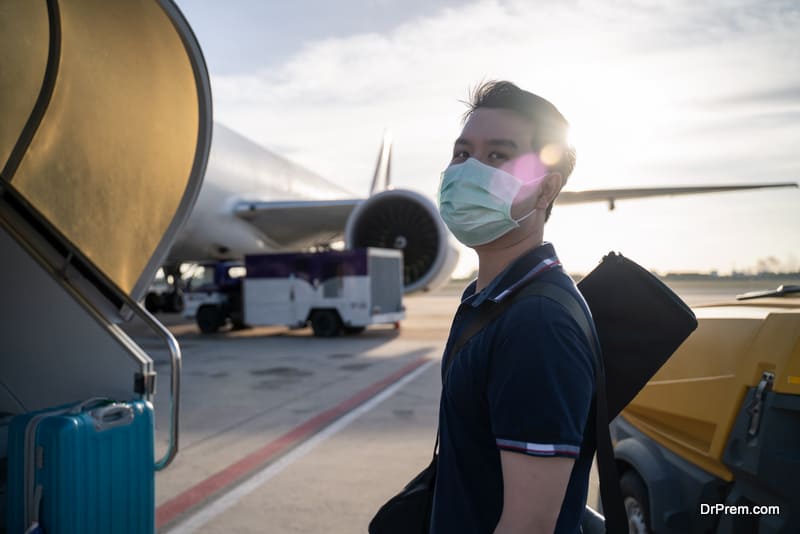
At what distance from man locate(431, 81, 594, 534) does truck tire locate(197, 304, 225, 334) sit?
13146mm

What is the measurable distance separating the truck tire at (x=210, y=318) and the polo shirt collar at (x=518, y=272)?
526 inches

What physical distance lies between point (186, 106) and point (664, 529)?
99.7 inches

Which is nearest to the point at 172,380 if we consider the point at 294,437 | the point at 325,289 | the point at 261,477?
the point at 261,477

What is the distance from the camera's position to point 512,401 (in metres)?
1.08

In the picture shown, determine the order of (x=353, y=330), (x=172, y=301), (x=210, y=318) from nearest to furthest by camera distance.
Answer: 1. (x=353, y=330)
2. (x=210, y=318)
3. (x=172, y=301)

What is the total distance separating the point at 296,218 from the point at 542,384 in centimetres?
1473

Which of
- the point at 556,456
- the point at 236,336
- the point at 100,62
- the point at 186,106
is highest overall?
the point at 100,62

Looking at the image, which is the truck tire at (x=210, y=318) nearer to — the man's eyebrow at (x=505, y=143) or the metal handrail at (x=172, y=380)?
the metal handrail at (x=172, y=380)

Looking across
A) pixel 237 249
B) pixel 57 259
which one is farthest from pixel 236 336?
pixel 57 259

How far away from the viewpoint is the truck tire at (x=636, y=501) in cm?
255

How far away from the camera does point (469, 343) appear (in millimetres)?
1232

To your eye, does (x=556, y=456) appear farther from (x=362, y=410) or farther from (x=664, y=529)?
(x=362, y=410)

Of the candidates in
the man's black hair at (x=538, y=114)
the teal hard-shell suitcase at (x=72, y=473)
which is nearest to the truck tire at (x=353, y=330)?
the teal hard-shell suitcase at (x=72, y=473)

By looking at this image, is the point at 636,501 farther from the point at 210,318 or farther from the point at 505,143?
the point at 210,318
